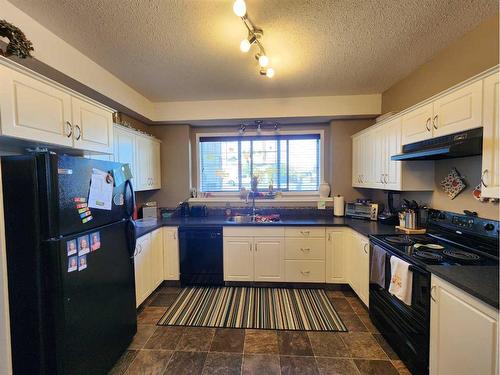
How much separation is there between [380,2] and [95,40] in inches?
86.1

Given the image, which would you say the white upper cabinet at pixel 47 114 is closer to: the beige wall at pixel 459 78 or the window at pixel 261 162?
the window at pixel 261 162

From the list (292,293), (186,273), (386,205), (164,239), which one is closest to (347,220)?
(386,205)

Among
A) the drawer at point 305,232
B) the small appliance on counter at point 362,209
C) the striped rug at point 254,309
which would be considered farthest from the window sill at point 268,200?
the striped rug at point 254,309

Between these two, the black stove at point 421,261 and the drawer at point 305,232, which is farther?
the drawer at point 305,232

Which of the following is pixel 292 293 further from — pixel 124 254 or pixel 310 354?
pixel 124 254

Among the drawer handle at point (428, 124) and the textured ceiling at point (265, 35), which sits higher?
the textured ceiling at point (265, 35)

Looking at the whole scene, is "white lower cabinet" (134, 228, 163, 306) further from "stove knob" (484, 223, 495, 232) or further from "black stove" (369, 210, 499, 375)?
"stove knob" (484, 223, 495, 232)

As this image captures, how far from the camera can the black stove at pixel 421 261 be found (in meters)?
1.51

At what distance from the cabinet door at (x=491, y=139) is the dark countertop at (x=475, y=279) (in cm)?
47

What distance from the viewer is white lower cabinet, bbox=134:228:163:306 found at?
2.45 m

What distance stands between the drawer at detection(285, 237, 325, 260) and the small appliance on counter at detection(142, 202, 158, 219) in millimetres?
2038

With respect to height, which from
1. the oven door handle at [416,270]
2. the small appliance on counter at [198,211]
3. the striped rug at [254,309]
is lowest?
the striped rug at [254,309]

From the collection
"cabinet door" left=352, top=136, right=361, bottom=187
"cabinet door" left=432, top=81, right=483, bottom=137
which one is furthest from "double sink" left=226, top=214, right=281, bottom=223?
"cabinet door" left=432, top=81, right=483, bottom=137

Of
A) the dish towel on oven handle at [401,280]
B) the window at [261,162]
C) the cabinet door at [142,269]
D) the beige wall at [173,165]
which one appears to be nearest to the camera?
the dish towel on oven handle at [401,280]
